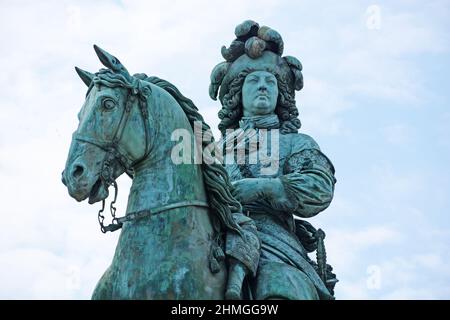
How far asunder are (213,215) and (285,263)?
1.04m

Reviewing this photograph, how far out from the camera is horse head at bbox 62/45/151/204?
10430 mm

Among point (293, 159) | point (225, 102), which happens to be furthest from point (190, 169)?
point (225, 102)

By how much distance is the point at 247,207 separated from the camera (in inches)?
484

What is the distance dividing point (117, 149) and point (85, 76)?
0.89 meters

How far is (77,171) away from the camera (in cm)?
1041

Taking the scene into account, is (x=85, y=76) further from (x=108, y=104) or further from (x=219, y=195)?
(x=219, y=195)

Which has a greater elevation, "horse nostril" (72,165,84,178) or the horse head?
the horse head

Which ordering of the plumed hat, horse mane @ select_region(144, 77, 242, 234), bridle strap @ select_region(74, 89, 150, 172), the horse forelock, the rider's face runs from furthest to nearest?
the plumed hat, the rider's face, horse mane @ select_region(144, 77, 242, 234), the horse forelock, bridle strap @ select_region(74, 89, 150, 172)

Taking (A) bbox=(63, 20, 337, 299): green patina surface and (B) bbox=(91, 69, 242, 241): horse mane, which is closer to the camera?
(A) bbox=(63, 20, 337, 299): green patina surface

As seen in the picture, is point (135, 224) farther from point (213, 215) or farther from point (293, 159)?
point (293, 159)

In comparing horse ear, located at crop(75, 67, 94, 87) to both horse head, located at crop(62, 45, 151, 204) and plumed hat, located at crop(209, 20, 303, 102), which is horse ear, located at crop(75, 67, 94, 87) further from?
plumed hat, located at crop(209, 20, 303, 102)

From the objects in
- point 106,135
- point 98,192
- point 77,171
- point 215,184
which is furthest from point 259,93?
point 77,171

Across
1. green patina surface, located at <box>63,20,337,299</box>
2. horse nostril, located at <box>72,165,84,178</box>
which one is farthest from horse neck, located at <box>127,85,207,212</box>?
horse nostril, located at <box>72,165,84,178</box>

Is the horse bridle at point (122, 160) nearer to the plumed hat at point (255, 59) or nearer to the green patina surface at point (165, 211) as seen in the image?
the green patina surface at point (165, 211)
